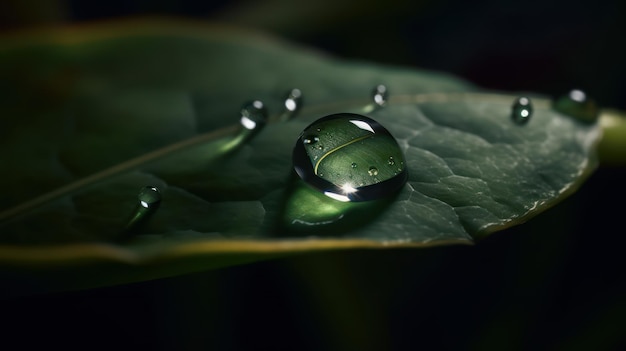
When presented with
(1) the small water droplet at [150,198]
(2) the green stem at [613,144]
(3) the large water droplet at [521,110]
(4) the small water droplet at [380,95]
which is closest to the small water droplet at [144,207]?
(1) the small water droplet at [150,198]

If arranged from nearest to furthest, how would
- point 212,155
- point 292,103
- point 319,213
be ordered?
point 319,213 → point 212,155 → point 292,103

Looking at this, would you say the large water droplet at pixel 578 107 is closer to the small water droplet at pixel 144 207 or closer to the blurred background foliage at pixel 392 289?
the blurred background foliage at pixel 392 289

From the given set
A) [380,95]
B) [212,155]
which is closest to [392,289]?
[380,95]

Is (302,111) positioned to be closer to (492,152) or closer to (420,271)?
(492,152)

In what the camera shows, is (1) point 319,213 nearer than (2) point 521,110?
Yes

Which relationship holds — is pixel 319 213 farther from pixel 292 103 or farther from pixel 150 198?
pixel 292 103

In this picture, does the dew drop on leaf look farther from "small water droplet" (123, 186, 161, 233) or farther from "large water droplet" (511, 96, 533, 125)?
"large water droplet" (511, 96, 533, 125)
